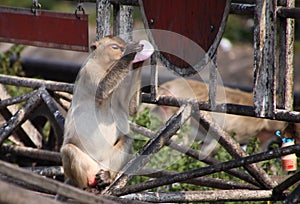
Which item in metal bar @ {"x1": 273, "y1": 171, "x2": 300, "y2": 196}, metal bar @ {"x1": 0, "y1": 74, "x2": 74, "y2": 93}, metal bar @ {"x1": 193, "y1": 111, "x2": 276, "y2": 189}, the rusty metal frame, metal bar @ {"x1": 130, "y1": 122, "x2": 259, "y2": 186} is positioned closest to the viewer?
the rusty metal frame

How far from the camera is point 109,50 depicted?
217 inches

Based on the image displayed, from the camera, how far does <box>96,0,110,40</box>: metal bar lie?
5898 millimetres

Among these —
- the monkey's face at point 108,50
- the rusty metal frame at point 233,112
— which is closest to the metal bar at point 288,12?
the rusty metal frame at point 233,112

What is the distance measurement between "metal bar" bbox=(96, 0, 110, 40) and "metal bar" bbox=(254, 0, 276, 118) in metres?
1.44

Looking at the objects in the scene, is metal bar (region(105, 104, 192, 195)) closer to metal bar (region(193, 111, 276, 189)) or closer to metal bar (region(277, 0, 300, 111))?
metal bar (region(193, 111, 276, 189))

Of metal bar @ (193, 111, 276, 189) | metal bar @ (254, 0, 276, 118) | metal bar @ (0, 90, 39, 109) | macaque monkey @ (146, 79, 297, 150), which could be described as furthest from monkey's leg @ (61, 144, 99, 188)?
macaque monkey @ (146, 79, 297, 150)

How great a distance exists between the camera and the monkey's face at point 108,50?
18.0 ft

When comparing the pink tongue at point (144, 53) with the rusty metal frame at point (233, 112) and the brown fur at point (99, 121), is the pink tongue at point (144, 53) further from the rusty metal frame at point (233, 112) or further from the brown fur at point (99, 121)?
the rusty metal frame at point (233, 112)

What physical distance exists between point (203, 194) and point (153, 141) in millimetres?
523

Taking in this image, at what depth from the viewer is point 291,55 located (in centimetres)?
505

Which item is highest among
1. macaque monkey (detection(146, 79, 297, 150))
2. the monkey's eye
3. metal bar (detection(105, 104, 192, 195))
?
the monkey's eye

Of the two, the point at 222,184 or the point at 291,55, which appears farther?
the point at 222,184

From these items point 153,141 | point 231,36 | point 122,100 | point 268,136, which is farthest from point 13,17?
point 231,36

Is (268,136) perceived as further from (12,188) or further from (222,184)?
(12,188)
